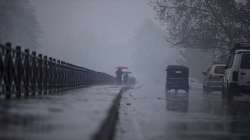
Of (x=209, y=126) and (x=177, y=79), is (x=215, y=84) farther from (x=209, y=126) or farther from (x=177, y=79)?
(x=209, y=126)

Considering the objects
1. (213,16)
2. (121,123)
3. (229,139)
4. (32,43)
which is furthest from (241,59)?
(32,43)

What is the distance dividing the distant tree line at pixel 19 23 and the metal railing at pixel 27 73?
5553 centimetres

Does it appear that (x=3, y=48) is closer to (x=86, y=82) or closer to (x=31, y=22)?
(x=86, y=82)

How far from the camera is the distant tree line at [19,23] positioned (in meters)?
78.4

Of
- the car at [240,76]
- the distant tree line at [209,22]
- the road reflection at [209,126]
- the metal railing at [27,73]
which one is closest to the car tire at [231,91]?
the car at [240,76]

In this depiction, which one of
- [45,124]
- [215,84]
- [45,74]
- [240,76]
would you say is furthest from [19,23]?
[45,124]

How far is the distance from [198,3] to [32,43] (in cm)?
5179

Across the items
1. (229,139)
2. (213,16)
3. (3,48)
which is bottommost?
(229,139)

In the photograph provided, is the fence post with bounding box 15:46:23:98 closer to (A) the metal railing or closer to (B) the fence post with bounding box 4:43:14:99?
(A) the metal railing

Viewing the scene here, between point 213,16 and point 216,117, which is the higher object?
point 213,16

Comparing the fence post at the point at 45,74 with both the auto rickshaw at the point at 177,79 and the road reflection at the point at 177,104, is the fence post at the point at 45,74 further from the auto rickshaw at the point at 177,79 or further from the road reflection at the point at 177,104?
the auto rickshaw at the point at 177,79

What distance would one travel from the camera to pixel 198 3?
142 ft

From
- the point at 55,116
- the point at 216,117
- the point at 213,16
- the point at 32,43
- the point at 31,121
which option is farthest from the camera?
the point at 32,43

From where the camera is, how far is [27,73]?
51.6ft
